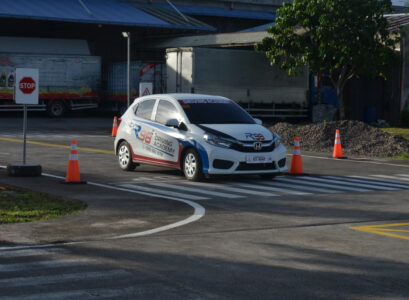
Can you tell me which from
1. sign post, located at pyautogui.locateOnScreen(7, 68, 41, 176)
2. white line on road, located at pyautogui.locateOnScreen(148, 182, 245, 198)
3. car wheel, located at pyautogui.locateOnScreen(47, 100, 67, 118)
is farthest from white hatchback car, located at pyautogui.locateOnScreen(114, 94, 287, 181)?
car wheel, located at pyautogui.locateOnScreen(47, 100, 67, 118)

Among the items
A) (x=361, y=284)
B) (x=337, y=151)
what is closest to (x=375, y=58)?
(x=337, y=151)

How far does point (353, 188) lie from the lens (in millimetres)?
16141

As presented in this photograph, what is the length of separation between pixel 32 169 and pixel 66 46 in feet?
113

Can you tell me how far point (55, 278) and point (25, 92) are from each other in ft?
32.8

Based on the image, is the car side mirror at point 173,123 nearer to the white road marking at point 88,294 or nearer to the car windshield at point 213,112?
the car windshield at point 213,112

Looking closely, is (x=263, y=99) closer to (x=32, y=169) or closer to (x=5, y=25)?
(x=5, y=25)

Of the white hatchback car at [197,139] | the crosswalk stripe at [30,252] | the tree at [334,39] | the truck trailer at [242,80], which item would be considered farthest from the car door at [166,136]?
the tree at [334,39]

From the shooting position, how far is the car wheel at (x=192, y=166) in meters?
16.8

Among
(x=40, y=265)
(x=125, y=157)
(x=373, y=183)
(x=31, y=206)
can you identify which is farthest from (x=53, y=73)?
(x=40, y=265)

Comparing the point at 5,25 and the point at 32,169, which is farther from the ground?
the point at 5,25

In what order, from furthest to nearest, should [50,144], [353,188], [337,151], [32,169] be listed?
[50,144] < [337,151] < [32,169] < [353,188]

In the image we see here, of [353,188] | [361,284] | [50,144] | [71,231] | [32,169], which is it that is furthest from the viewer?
[50,144]

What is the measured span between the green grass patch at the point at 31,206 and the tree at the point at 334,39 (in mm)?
27269

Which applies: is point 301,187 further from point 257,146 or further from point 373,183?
point 373,183
